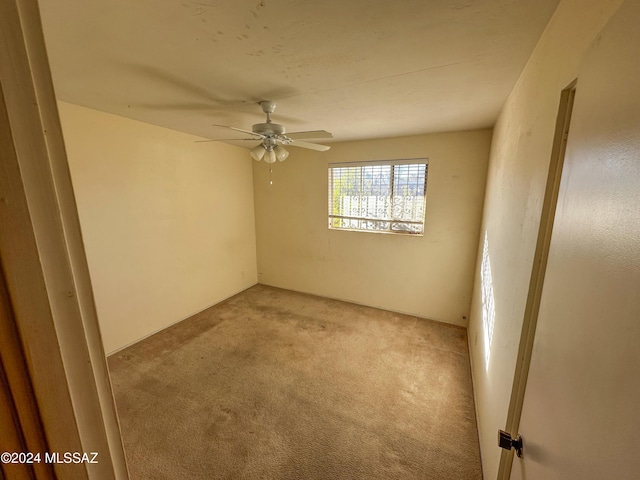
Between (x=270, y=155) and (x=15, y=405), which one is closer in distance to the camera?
(x=15, y=405)

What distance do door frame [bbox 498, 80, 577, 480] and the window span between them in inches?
89.7

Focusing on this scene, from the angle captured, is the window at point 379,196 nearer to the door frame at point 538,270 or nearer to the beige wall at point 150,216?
the beige wall at point 150,216

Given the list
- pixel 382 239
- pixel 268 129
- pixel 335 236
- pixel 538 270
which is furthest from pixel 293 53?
pixel 335 236

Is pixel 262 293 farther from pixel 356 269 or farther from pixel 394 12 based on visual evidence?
pixel 394 12

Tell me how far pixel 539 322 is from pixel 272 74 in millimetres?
1801

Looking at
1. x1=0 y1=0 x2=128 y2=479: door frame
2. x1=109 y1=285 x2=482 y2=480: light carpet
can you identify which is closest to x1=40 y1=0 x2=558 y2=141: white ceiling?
x1=0 y1=0 x2=128 y2=479: door frame

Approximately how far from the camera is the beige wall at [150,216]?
7.69 feet

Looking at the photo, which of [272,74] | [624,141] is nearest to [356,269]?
[272,74]

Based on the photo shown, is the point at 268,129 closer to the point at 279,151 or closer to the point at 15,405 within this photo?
the point at 279,151

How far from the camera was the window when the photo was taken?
320 centimetres

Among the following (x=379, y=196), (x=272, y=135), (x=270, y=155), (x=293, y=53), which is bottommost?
(x=379, y=196)

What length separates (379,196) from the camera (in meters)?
3.44

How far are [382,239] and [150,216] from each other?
9.47ft

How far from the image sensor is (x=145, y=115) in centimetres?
240
